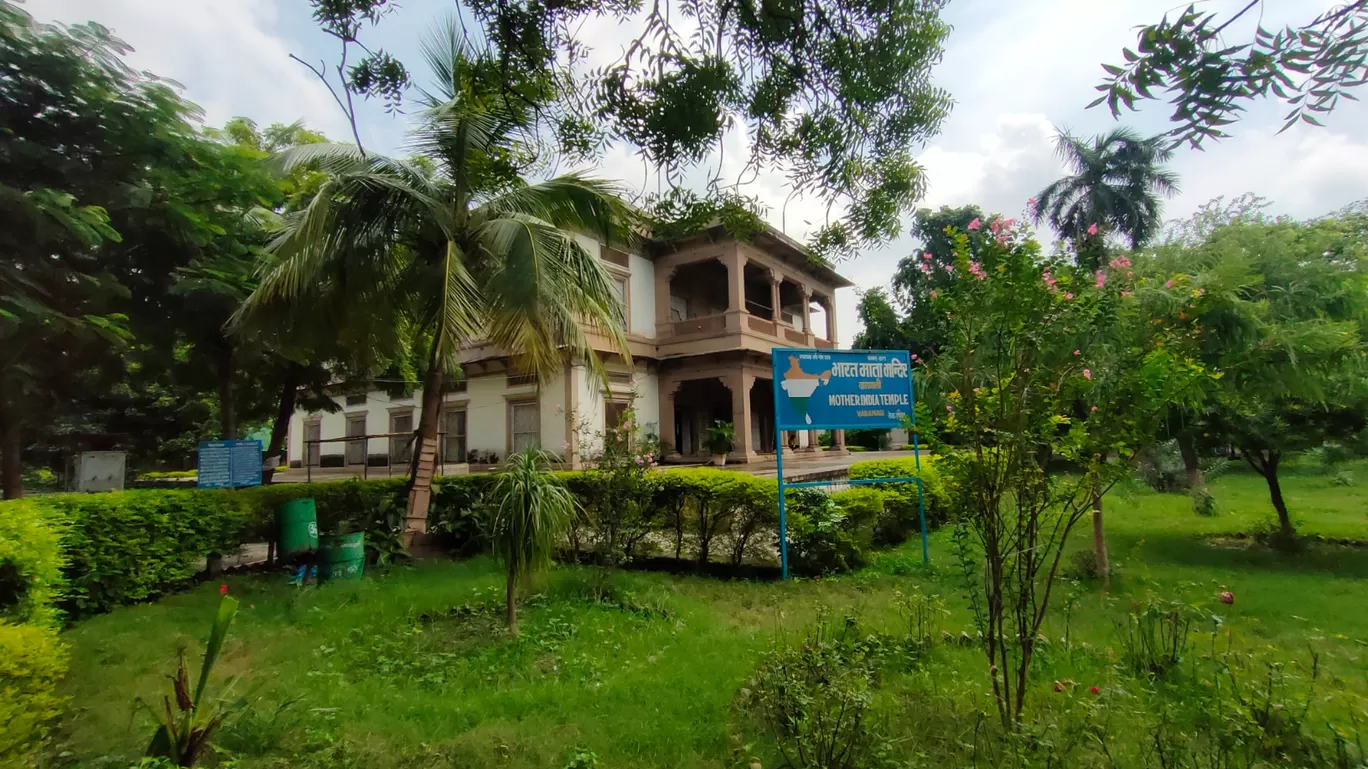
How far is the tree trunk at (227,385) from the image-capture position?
29.4 feet

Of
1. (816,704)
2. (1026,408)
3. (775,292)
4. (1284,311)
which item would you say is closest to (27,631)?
(816,704)

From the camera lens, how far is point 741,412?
16.9 m

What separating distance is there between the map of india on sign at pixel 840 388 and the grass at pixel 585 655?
1.75 metres

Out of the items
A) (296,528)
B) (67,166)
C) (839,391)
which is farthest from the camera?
(839,391)

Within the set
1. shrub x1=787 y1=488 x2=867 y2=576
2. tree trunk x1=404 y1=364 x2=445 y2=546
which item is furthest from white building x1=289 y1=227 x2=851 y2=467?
shrub x1=787 y1=488 x2=867 y2=576

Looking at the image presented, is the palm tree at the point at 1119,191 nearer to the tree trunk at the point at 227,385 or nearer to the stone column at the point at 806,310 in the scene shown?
the stone column at the point at 806,310

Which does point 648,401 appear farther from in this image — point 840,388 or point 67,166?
point 67,166

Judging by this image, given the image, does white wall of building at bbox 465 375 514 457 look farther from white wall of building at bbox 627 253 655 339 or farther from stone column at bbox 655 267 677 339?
stone column at bbox 655 267 677 339

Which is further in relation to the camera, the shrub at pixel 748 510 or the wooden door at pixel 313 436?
the wooden door at pixel 313 436

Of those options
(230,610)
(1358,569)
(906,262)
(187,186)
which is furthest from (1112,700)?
(906,262)

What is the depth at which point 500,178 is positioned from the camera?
393 centimetres

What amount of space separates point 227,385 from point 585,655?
26.1ft

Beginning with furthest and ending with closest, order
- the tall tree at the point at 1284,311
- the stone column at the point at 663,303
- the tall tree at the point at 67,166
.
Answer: the stone column at the point at 663,303 → the tall tree at the point at 1284,311 → the tall tree at the point at 67,166

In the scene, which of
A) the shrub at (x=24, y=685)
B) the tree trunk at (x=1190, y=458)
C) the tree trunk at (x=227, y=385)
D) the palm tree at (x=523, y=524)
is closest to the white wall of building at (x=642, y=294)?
the tree trunk at (x=227, y=385)
